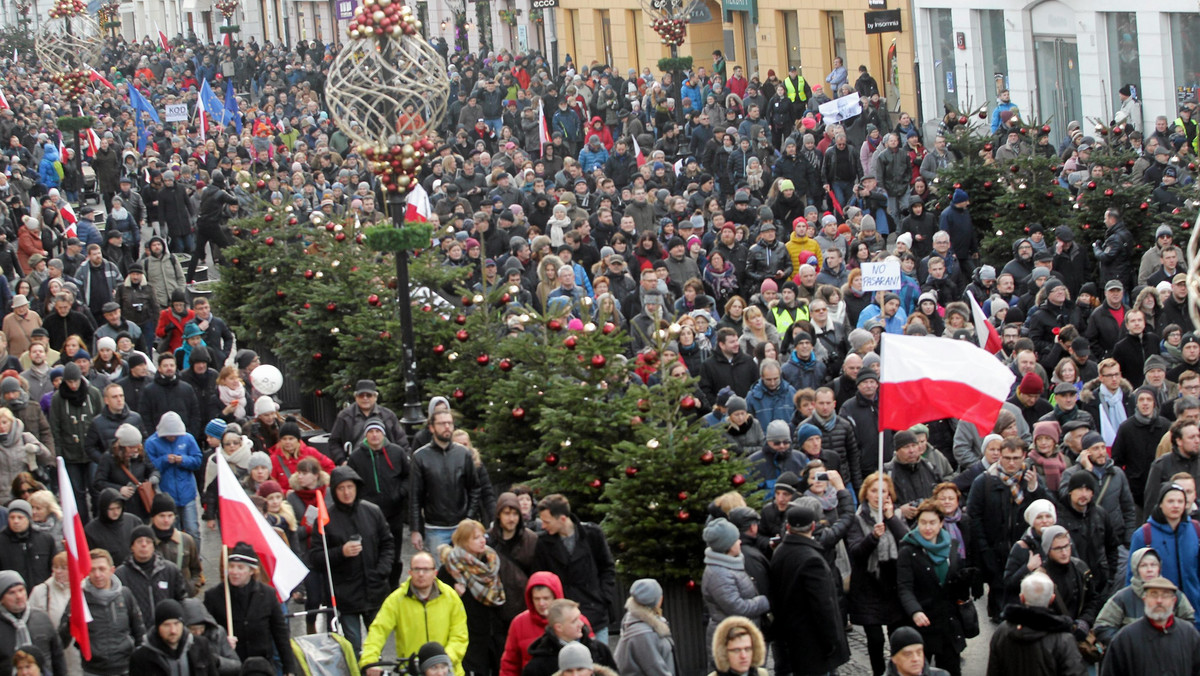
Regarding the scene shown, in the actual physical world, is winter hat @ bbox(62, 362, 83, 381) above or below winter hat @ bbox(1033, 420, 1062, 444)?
above

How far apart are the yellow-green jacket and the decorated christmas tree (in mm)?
1566

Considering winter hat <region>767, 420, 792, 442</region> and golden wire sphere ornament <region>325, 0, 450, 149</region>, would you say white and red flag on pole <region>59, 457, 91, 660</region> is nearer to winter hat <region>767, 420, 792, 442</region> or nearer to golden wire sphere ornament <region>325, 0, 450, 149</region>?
winter hat <region>767, 420, 792, 442</region>

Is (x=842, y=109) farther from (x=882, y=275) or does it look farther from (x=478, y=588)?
(x=478, y=588)

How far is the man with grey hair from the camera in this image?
9.25m

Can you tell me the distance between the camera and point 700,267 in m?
20.7

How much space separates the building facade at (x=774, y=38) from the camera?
119ft

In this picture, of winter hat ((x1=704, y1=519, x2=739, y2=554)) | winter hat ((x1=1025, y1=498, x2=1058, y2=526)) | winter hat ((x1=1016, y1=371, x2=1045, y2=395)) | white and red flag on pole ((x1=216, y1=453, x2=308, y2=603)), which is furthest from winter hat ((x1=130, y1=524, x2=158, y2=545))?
winter hat ((x1=1016, y1=371, x2=1045, y2=395))

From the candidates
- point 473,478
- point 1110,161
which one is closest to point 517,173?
point 1110,161

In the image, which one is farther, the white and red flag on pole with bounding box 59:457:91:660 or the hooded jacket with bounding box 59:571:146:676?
the hooded jacket with bounding box 59:571:146:676

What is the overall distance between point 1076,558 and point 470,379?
217 inches

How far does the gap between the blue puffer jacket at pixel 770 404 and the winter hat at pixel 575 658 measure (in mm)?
5432

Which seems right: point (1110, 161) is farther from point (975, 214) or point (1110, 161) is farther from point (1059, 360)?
point (1059, 360)

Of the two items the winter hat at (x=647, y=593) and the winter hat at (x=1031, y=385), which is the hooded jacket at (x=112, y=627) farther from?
the winter hat at (x=1031, y=385)

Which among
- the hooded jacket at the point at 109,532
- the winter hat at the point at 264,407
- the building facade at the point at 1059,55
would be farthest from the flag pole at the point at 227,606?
the building facade at the point at 1059,55
